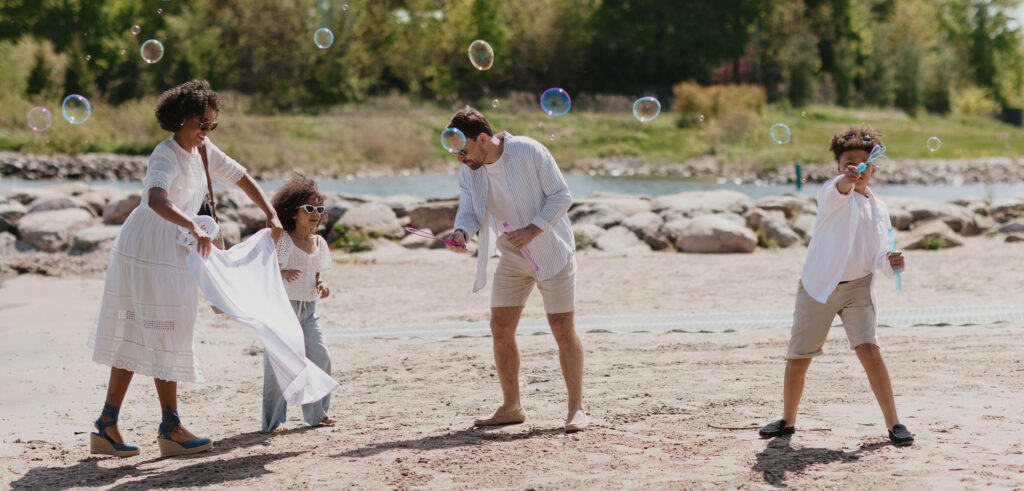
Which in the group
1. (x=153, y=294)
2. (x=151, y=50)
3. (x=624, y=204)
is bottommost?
(x=153, y=294)

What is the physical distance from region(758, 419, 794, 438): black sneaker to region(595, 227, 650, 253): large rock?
9.69 m

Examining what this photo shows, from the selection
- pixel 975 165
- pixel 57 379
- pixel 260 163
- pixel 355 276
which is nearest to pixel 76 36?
pixel 260 163

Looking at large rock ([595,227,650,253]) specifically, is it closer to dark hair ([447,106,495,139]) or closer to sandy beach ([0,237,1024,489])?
sandy beach ([0,237,1024,489])

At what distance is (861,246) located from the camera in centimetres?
498

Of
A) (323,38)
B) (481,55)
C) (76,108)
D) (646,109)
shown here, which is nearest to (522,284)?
(481,55)

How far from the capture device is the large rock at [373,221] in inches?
619

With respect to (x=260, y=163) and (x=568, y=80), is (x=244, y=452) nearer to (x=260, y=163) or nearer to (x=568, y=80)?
(x=260, y=163)

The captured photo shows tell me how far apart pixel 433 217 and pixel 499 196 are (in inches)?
453

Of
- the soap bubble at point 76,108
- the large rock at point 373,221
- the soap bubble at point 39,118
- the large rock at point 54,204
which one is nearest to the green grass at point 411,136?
the large rock at point 373,221

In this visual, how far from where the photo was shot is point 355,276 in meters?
12.7

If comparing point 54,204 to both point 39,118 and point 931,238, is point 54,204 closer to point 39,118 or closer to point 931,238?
point 39,118

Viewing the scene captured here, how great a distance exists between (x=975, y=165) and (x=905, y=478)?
123 feet

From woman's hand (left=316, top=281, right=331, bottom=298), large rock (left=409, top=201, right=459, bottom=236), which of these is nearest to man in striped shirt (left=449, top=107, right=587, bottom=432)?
woman's hand (left=316, top=281, right=331, bottom=298)

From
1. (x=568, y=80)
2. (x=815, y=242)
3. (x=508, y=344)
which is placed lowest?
(x=508, y=344)
